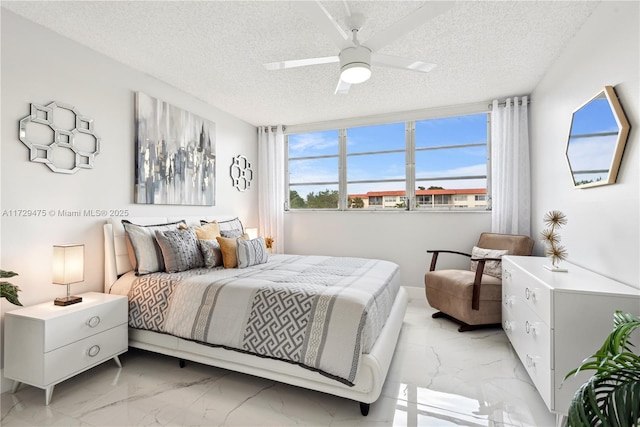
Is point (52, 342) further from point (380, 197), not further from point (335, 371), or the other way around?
point (380, 197)

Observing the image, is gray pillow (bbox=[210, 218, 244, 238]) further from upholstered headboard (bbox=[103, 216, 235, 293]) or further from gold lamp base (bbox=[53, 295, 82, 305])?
gold lamp base (bbox=[53, 295, 82, 305])

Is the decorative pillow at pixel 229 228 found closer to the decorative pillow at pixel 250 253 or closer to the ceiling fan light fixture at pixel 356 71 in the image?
the decorative pillow at pixel 250 253

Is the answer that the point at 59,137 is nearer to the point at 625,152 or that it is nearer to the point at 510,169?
the point at 625,152

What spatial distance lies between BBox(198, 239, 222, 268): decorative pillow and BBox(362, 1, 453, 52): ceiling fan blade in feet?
7.28

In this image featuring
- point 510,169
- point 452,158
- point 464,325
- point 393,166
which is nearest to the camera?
point 464,325

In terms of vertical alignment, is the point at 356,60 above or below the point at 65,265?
above

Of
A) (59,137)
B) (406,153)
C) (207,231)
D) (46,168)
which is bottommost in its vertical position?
(207,231)

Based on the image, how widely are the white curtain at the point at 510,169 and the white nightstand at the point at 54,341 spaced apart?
4206 millimetres

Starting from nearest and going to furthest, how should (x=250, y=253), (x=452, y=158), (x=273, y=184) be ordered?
1. (x=250, y=253)
2. (x=452, y=158)
3. (x=273, y=184)

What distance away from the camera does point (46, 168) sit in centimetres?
238

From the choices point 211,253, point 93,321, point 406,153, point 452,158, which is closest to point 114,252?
point 93,321

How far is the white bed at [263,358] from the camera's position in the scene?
182 cm

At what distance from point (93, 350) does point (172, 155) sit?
2064 millimetres

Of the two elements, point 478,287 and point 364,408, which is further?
point 478,287
